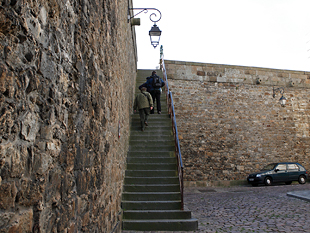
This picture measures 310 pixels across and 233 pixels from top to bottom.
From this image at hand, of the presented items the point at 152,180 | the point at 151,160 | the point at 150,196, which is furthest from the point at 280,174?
the point at 150,196

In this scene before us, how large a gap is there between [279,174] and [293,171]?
34.3 inches

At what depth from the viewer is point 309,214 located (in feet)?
17.8

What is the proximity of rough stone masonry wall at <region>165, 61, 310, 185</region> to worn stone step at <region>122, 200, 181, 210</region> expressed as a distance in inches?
237

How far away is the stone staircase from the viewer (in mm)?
4672

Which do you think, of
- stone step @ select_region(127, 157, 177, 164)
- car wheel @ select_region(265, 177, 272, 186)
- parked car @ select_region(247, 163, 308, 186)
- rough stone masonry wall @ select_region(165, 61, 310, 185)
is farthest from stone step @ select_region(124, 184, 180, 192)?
car wheel @ select_region(265, 177, 272, 186)

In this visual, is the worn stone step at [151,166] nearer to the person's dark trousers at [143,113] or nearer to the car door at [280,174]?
the person's dark trousers at [143,113]

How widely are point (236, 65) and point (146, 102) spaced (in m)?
7.35

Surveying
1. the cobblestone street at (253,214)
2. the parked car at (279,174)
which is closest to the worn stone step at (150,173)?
the cobblestone street at (253,214)

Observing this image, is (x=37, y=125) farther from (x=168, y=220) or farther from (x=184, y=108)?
(x=184, y=108)

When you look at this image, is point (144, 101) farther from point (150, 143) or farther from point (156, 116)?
point (150, 143)

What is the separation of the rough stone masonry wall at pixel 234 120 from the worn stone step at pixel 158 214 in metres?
6.22

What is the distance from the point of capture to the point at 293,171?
11.6 m

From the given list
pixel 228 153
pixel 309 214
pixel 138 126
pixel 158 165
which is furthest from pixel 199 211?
pixel 228 153

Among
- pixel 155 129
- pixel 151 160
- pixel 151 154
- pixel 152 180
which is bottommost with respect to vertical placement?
pixel 152 180
